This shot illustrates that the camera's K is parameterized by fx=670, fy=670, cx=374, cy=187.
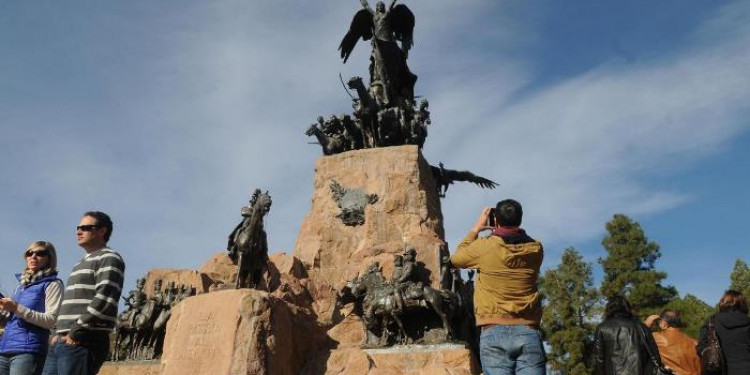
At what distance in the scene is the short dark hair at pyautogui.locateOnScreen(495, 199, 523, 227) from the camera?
156 inches

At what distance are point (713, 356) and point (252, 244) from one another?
661cm

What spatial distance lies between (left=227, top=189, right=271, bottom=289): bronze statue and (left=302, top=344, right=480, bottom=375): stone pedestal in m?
1.67

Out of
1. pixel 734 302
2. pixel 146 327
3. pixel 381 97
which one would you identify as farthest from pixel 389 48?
pixel 734 302

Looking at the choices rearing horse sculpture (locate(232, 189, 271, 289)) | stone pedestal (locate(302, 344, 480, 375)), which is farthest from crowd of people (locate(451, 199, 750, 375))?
rearing horse sculpture (locate(232, 189, 271, 289))

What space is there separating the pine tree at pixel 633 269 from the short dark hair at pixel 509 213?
26.9 m

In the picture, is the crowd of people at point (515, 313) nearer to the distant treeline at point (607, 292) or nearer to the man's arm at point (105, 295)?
the man's arm at point (105, 295)

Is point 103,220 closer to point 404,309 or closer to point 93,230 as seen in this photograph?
point 93,230

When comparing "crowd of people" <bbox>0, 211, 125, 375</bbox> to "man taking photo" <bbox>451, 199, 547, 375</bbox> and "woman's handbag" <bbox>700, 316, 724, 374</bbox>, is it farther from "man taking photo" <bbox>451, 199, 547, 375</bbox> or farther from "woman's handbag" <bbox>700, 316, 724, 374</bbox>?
"woman's handbag" <bbox>700, 316, 724, 374</bbox>

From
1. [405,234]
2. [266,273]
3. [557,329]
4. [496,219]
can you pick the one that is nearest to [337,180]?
A: [405,234]

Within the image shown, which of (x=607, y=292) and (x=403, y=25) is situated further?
(x=607, y=292)

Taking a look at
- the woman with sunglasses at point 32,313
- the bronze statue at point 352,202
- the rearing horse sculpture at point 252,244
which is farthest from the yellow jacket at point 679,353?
the bronze statue at point 352,202

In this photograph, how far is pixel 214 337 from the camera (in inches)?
316

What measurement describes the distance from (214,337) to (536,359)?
5299mm

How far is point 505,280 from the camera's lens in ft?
12.6
